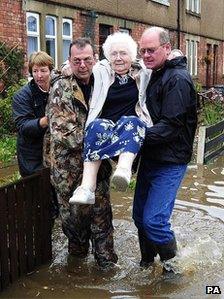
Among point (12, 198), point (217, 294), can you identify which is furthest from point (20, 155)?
point (217, 294)

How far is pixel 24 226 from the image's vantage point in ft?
14.3

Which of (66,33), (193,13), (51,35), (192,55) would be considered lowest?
(192,55)

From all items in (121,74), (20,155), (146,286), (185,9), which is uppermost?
(185,9)

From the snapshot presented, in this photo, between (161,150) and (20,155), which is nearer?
(161,150)

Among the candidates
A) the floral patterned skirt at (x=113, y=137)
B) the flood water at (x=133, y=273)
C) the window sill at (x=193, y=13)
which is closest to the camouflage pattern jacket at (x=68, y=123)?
the floral patterned skirt at (x=113, y=137)

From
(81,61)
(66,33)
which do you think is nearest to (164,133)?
(81,61)

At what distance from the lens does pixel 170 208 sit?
4.16 m

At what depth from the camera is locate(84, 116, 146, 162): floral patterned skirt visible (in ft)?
12.7

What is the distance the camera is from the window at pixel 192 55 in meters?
25.6

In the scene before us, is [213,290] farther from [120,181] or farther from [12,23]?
[12,23]

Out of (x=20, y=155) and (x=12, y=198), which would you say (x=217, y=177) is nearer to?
(x=20, y=155)

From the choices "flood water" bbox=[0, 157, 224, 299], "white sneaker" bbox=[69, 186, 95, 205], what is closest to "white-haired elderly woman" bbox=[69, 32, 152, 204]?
"white sneaker" bbox=[69, 186, 95, 205]

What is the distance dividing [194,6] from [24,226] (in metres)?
23.8

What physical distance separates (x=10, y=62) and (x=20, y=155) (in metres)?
7.93
